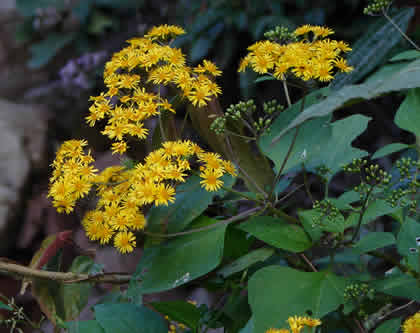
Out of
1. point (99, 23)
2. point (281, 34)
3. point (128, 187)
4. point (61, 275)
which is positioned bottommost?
point (61, 275)

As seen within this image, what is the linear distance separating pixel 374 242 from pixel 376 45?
833 mm

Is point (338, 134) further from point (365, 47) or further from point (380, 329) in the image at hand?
point (365, 47)

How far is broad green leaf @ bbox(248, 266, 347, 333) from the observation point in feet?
2.28

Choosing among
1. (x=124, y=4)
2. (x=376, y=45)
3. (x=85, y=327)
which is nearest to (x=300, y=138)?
(x=85, y=327)

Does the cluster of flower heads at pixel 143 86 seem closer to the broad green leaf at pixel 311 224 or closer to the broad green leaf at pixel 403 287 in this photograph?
the broad green leaf at pixel 311 224

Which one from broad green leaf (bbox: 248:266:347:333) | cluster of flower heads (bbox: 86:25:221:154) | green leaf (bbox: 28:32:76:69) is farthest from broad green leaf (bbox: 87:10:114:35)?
broad green leaf (bbox: 248:266:347:333)

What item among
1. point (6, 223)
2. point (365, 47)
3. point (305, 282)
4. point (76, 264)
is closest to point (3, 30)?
point (6, 223)

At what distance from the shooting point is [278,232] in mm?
802

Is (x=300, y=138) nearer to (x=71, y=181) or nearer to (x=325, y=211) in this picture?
(x=325, y=211)

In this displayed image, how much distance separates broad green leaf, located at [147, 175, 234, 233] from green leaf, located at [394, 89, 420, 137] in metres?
0.32

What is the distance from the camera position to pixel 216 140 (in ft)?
3.02

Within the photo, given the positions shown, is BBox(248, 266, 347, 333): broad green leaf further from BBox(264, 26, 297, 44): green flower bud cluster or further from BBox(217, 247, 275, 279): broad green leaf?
BBox(264, 26, 297, 44): green flower bud cluster

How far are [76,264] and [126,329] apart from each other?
7.8 inches

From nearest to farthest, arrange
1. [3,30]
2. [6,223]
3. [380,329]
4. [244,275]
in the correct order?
[380,329] → [244,275] → [6,223] → [3,30]
